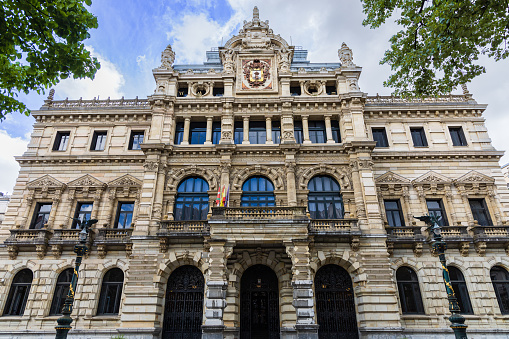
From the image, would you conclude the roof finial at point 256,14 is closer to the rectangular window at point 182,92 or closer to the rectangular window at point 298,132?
the rectangular window at point 182,92

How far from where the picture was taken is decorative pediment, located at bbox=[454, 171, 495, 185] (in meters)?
24.2

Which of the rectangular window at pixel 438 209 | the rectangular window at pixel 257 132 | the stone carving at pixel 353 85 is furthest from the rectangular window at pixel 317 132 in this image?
the rectangular window at pixel 438 209

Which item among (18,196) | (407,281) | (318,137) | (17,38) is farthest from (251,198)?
(18,196)

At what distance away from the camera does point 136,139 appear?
27094 mm

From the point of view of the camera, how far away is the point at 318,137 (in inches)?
1026

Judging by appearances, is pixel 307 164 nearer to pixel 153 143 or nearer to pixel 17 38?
pixel 153 143

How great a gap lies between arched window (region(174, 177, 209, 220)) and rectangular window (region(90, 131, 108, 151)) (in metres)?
8.64

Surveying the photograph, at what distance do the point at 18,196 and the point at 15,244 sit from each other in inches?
169

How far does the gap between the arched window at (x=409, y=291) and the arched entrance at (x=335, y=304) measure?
138 inches

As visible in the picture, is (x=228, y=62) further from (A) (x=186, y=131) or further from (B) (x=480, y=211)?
(B) (x=480, y=211)

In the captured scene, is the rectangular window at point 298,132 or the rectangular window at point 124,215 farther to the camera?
the rectangular window at point 298,132

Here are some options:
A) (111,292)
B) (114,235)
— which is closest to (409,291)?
(111,292)

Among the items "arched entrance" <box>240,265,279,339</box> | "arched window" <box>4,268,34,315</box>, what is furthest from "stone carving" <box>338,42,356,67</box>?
"arched window" <box>4,268,34,315</box>

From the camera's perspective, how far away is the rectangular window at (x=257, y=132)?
25.8m
